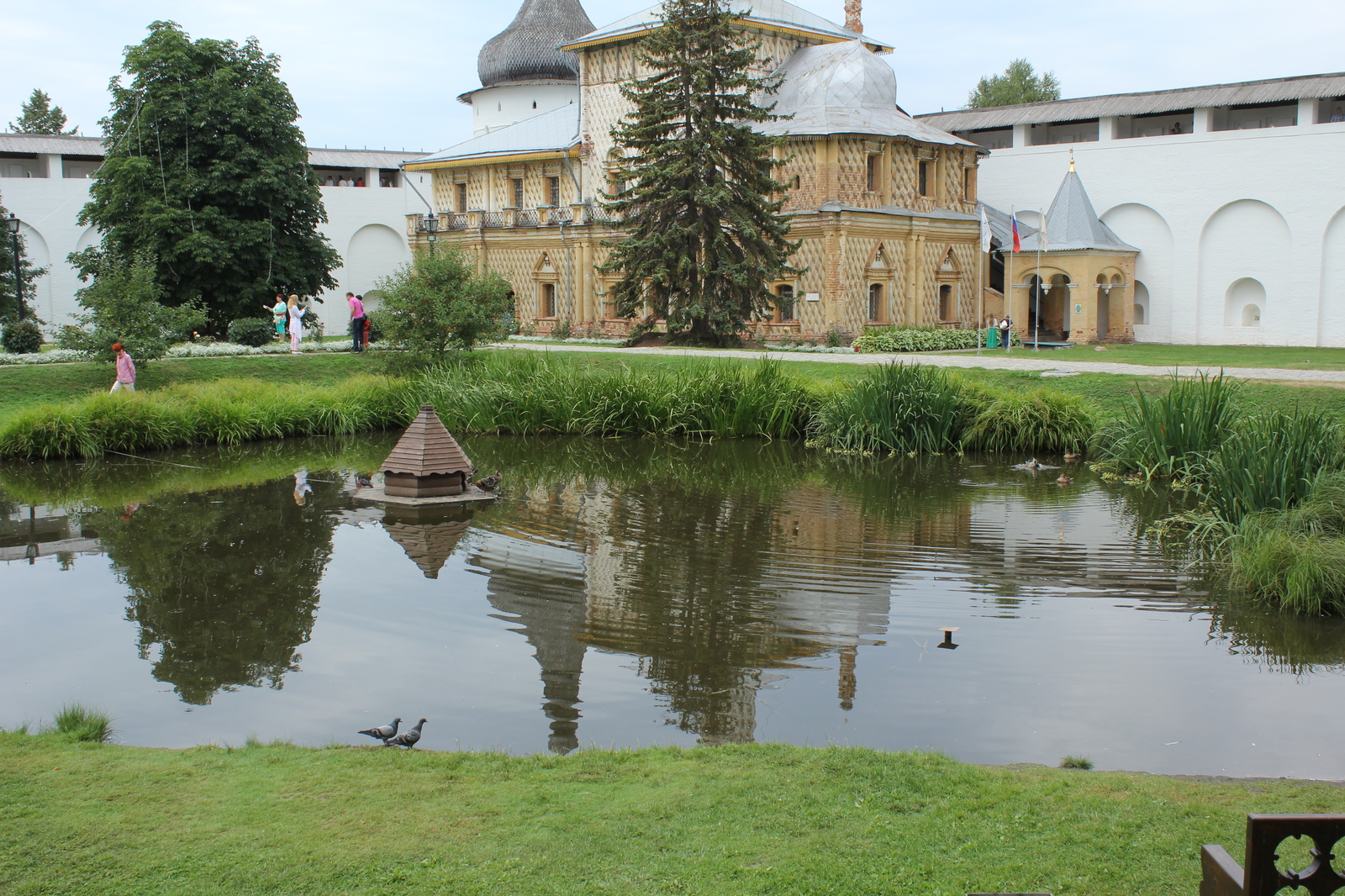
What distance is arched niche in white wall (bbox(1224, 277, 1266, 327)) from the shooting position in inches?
1304

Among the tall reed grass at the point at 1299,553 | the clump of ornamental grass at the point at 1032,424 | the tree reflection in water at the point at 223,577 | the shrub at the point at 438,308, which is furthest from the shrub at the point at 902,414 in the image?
the shrub at the point at 438,308

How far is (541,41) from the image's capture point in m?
40.4

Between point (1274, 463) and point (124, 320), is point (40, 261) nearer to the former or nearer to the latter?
point (124, 320)

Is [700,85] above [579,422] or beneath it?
above

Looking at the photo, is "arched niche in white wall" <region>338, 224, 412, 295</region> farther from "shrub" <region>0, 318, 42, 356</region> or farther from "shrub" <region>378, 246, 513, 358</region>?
"shrub" <region>378, 246, 513, 358</region>

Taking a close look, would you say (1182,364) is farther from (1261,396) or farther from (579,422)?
(579,422)

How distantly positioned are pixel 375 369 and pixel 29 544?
12619 millimetres

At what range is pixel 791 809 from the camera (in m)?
4.46

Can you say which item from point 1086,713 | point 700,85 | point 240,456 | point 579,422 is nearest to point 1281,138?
point 700,85

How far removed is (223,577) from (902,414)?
10.1 m

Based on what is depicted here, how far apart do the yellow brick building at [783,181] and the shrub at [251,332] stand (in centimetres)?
460

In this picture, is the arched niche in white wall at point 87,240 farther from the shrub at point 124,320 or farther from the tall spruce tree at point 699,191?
the tall spruce tree at point 699,191

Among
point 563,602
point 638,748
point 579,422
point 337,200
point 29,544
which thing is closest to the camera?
point 638,748

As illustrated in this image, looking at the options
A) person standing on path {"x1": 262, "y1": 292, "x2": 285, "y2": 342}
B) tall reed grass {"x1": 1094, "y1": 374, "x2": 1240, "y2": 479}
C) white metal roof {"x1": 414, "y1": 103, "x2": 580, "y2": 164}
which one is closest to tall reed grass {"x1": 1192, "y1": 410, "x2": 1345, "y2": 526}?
tall reed grass {"x1": 1094, "y1": 374, "x2": 1240, "y2": 479}
